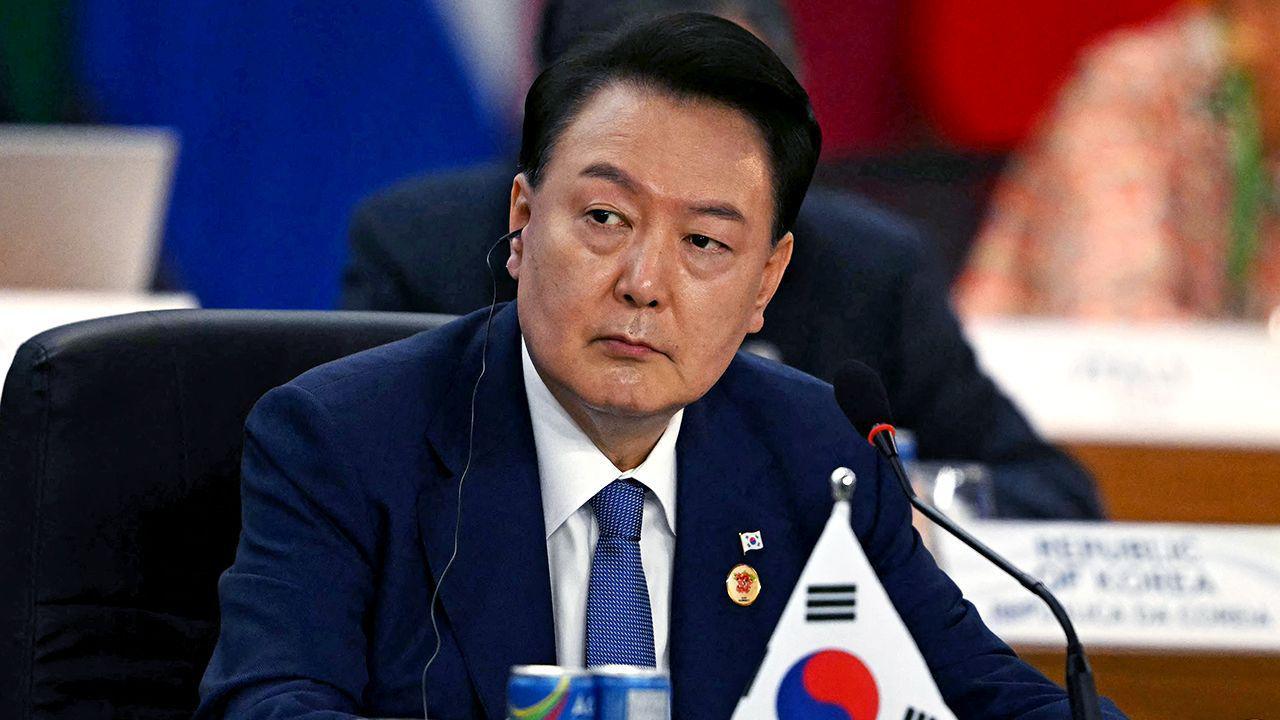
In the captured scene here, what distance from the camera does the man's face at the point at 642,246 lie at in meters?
1.55

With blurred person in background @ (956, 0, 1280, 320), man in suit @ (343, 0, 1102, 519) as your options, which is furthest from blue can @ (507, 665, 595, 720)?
blurred person in background @ (956, 0, 1280, 320)

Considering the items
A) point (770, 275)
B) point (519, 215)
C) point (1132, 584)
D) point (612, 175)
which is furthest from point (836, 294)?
point (612, 175)

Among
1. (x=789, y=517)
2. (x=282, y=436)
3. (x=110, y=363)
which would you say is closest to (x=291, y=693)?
(x=282, y=436)

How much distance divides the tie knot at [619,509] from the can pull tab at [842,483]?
0.20 metres

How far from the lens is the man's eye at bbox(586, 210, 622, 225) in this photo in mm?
1567

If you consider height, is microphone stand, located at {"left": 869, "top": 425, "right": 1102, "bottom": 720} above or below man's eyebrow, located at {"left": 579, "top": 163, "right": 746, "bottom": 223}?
below

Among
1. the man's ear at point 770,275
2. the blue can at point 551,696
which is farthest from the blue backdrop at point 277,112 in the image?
the blue can at point 551,696

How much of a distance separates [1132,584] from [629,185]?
108cm

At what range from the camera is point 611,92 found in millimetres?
1601

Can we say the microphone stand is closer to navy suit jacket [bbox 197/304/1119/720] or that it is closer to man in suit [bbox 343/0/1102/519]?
navy suit jacket [bbox 197/304/1119/720]

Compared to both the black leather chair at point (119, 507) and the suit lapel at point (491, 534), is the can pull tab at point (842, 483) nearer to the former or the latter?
the suit lapel at point (491, 534)

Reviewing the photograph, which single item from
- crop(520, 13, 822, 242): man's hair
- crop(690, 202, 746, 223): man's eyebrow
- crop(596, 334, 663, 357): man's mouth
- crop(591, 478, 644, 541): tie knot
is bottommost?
crop(591, 478, 644, 541): tie knot

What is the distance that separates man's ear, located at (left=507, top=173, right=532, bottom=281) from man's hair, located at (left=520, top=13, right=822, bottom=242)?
1 centimetres

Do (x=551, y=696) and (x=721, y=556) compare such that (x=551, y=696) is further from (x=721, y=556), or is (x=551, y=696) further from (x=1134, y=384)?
(x=1134, y=384)
